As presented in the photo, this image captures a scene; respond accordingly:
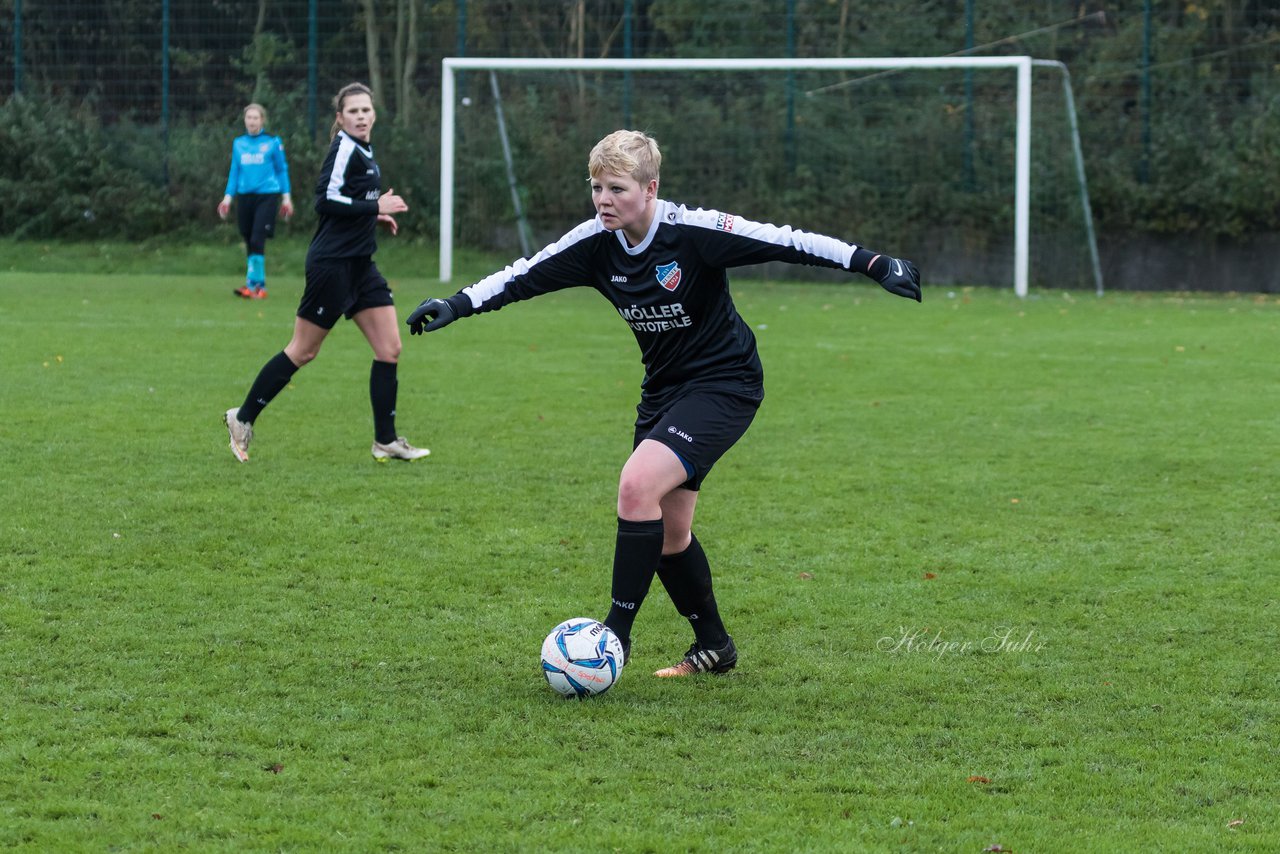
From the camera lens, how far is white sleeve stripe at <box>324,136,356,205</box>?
8773 mm

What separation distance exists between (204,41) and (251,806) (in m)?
21.9

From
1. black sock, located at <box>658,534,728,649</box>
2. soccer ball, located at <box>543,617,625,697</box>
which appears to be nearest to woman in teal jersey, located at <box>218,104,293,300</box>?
black sock, located at <box>658,534,728,649</box>

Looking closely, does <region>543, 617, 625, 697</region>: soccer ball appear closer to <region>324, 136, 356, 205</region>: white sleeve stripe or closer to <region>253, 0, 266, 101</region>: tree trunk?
<region>324, 136, 356, 205</region>: white sleeve stripe

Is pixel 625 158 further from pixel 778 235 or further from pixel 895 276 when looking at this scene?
pixel 895 276

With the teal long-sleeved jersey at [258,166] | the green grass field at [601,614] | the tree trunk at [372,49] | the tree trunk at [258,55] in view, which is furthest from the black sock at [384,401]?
the tree trunk at [258,55]

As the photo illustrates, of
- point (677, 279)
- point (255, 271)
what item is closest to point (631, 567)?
point (677, 279)

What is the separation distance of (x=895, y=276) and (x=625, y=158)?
2.84 feet

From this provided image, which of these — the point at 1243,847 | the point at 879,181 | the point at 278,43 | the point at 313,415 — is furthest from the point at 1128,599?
the point at 278,43

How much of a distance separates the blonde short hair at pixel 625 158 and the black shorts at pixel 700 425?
70 centimetres

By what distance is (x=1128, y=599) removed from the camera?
592cm

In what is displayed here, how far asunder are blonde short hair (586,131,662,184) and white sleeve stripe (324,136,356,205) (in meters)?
4.29

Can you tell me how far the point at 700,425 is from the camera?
15.9 ft

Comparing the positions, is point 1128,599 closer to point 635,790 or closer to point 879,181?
point 635,790

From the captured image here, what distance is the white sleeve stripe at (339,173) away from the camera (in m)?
8.77
